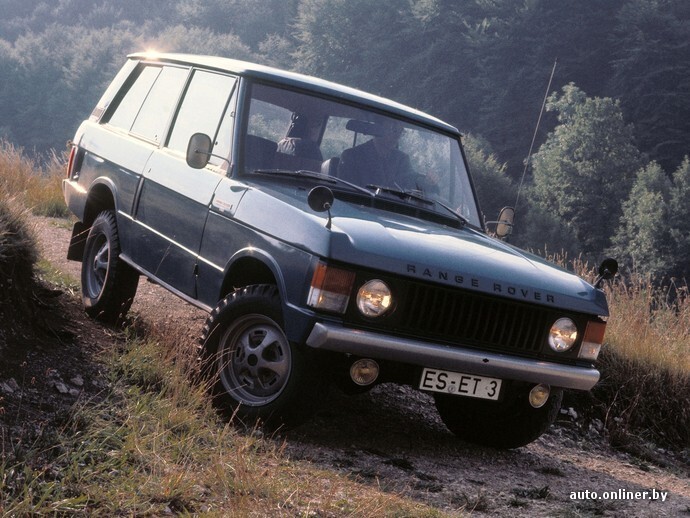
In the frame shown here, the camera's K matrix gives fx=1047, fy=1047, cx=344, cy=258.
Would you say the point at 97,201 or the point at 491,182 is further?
the point at 491,182

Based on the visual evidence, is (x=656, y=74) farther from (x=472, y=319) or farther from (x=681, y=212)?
(x=472, y=319)

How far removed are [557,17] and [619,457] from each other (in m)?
56.5

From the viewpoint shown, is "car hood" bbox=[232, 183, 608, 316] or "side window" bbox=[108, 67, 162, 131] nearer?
"car hood" bbox=[232, 183, 608, 316]

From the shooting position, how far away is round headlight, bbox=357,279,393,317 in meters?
5.23

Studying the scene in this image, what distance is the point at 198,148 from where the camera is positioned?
6211 mm

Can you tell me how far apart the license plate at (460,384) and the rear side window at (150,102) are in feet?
9.54

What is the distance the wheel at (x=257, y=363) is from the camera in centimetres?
537

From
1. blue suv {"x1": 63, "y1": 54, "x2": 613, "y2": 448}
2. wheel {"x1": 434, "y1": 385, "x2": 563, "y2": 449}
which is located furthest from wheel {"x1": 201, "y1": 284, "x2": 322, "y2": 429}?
wheel {"x1": 434, "y1": 385, "x2": 563, "y2": 449}

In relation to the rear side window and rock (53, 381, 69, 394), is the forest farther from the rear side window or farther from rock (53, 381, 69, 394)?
rock (53, 381, 69, 394)

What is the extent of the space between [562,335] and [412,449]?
3.74 ft

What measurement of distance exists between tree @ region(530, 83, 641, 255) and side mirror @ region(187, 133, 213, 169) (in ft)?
164

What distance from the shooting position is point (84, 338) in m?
6.96

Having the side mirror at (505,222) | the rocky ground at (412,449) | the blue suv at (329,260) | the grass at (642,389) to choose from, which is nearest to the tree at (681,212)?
the grass at (642,389)

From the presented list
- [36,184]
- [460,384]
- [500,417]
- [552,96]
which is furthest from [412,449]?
[552,96]
